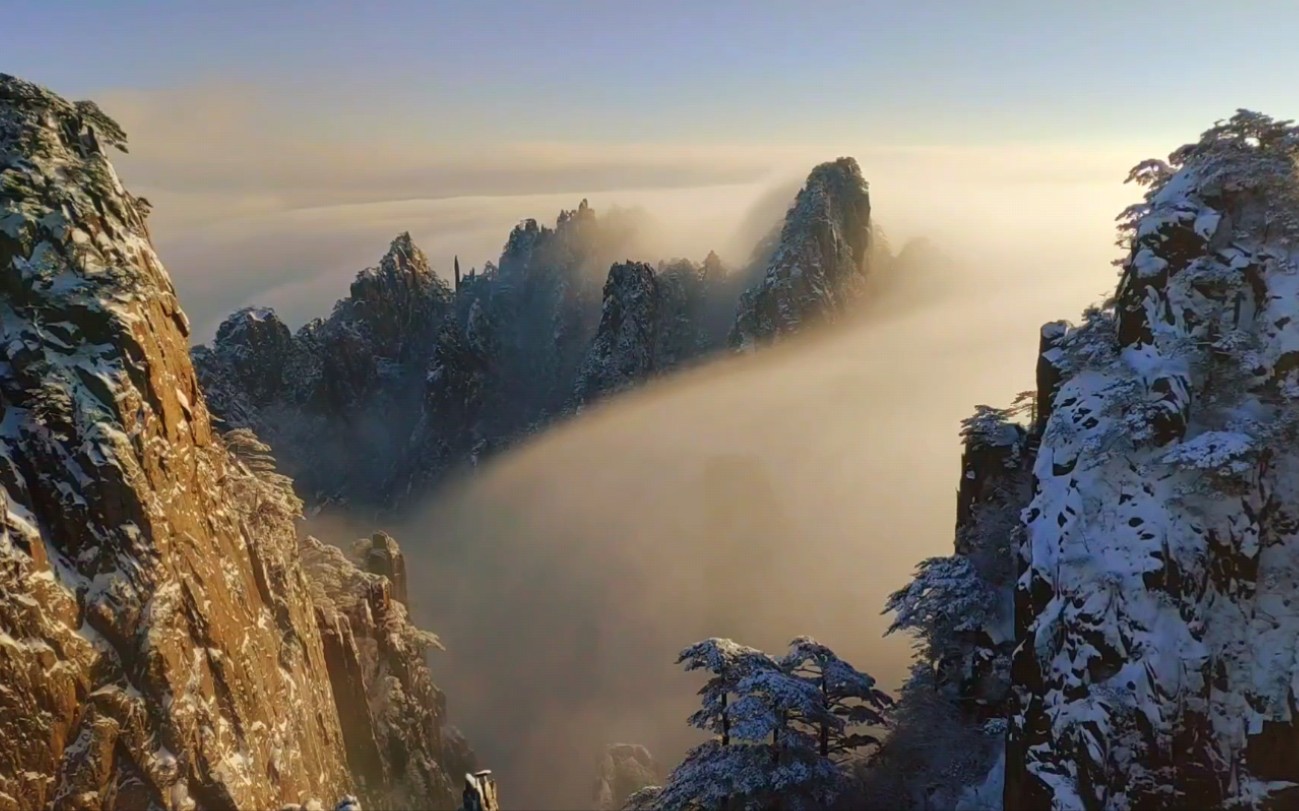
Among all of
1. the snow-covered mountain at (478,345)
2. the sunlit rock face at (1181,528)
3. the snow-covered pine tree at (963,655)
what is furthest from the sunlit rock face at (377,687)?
the snow-covered mountain at (478,345)

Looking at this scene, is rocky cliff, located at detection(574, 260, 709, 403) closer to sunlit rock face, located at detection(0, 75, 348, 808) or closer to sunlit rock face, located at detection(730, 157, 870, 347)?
sunlit rock face, located at detection(730, 157, 870, 347)

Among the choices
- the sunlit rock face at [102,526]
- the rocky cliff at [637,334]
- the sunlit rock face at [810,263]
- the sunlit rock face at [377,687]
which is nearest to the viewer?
the sunlit rock face at [102,526]

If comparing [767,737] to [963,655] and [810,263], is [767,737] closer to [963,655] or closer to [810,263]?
[963,655]

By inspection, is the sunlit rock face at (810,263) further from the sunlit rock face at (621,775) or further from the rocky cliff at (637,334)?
the sunlit rock face at (621,775)

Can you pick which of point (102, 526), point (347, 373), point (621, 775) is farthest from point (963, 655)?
point (347, 373)

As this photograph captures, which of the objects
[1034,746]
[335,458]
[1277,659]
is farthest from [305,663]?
[335,458]

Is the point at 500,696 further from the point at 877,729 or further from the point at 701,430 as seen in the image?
the point at 701,430
